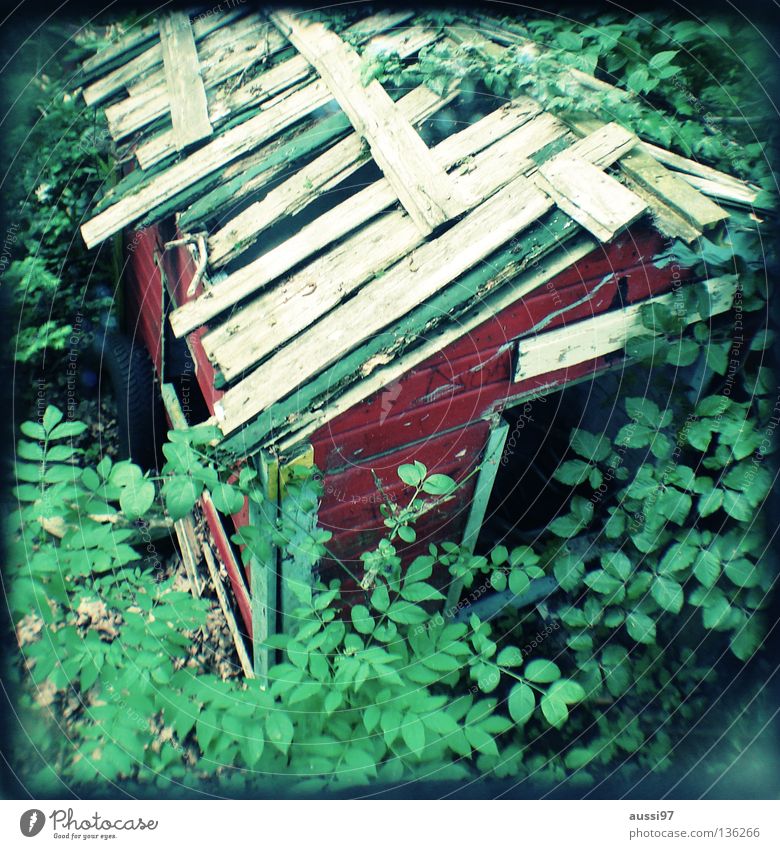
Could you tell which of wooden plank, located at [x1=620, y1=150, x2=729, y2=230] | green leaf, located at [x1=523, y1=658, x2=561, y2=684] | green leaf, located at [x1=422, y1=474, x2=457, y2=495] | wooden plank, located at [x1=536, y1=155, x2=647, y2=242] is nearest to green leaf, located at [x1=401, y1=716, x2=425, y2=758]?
green leaf, located at [x1=523, y1=658, x2=561, y2=684]

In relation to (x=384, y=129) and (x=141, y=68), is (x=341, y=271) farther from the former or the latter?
(x=141, y=68)

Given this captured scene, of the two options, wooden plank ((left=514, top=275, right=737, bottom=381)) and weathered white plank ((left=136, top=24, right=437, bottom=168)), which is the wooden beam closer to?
wooden plank ((left=514, top=275, right=737, bottom=381))

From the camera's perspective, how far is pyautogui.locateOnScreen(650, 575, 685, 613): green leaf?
7.08 ft

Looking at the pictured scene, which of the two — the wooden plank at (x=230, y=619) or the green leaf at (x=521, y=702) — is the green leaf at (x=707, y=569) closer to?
the green leaf at (x=521, y=702)

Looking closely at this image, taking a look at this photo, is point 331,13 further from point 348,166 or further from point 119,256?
point 119,256

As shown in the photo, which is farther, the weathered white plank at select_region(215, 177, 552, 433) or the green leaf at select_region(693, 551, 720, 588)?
the green leaf at select_region(693, 551, 720, 588)

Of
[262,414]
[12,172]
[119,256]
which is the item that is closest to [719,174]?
[262,414]

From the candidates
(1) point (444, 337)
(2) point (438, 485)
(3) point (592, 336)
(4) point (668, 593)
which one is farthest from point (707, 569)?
(1) point (444, 337)

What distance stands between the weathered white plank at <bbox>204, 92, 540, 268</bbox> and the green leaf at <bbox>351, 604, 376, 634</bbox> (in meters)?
1.36

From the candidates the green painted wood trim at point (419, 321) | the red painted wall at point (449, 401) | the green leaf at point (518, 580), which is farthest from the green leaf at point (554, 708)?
the green painted wood trim at point (419, 321)

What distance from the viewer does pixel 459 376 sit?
6.61 ft

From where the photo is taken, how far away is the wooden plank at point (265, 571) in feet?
6.10

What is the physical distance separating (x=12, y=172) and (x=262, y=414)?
3.81ft

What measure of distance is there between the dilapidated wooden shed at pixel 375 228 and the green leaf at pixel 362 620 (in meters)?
0.38
